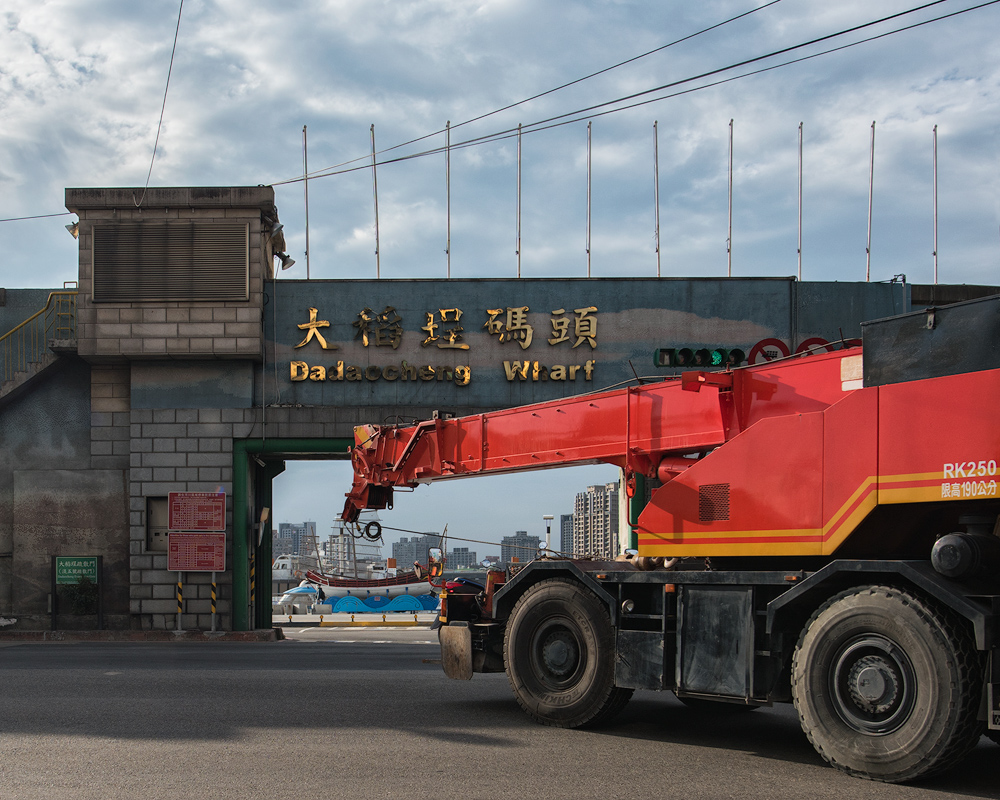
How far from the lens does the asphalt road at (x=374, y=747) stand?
22.1 feet

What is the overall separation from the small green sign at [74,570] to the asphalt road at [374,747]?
12343mm

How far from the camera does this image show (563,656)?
31.3 ft

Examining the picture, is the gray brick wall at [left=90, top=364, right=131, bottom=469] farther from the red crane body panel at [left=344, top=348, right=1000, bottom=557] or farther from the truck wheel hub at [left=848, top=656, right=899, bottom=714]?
the truck wheel hub at [left=848, top=656, right=899, bottom=714]

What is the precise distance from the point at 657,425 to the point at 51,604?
19925mm

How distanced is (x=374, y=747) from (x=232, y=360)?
18.3 m

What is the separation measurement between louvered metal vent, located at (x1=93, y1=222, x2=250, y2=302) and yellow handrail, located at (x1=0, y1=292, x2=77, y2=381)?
1924 millimetres

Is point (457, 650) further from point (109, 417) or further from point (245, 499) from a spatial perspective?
point (109, 417)

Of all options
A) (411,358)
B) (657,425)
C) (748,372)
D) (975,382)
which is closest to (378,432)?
(657,425)

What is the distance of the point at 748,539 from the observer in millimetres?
8172

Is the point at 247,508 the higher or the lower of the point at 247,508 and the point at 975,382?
the lower

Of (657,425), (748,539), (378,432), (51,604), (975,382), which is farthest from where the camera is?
(51,604)

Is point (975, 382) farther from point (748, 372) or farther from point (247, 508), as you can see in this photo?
point (247, 508)

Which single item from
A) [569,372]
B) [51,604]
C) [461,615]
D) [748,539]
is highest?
[569,372]

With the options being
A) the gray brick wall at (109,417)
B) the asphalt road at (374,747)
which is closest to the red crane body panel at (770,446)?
the asphalt road at (374,747)
